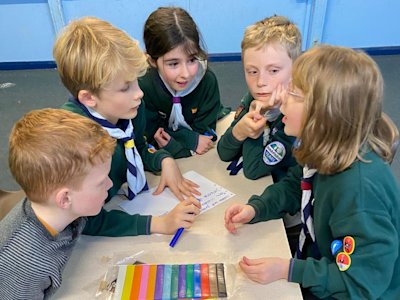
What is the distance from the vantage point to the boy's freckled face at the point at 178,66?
135 cm

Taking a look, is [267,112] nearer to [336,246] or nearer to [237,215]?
[237,215]

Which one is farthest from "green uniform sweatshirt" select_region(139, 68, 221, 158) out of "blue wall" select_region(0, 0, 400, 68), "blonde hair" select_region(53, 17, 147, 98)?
"blue wall" select_region(0, 0, 400, 68)

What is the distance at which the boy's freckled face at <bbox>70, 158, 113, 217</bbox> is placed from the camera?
0.88 meters

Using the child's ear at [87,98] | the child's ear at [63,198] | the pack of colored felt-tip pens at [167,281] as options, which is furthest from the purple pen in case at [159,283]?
the child's ear at [87,98]

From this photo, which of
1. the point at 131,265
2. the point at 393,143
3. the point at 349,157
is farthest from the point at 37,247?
the point at 393,143

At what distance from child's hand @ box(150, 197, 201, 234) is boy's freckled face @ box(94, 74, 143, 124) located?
328mm

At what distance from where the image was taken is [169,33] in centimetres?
132

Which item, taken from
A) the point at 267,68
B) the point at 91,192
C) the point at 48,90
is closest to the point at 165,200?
the point at 91,192

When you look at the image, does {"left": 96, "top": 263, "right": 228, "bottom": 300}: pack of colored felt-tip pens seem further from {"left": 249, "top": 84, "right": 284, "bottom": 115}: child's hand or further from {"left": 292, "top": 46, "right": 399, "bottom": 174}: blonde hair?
{"left": 249, "top": 84, "right": 284, "bottom": 115}: child's hand

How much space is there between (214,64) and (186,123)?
2364 mm

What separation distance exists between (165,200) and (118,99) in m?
0.33

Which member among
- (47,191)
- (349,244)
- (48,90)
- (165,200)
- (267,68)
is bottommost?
(48,90)

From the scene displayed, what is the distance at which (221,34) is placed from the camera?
364 centimetres

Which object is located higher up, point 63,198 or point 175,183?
point 63,198
